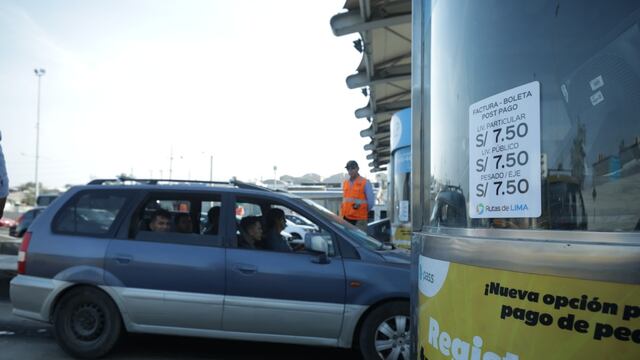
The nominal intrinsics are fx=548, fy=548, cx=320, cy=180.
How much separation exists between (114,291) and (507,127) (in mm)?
4429

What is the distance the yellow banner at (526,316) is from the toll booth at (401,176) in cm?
600

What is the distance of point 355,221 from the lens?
343 inches

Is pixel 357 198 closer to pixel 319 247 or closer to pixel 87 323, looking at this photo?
pixel 319 247

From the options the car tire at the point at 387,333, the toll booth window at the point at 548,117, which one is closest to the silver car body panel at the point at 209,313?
the car tire at the point at 387,333

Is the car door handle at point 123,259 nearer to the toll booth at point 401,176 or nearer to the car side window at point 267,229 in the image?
the car side window at point 267,229

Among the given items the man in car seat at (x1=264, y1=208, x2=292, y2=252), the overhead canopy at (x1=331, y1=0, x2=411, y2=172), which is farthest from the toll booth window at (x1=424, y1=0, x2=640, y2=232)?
the overhead canopy at (x1=331, y1=0, x2=411, y2=172)

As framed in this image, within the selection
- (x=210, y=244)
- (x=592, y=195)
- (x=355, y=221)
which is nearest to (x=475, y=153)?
(x=592, y=195)

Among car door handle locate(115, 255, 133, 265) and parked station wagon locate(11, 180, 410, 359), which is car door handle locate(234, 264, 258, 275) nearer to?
parked station wagon locate(11, 180, 410, 359)

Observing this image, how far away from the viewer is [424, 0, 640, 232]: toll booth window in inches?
56.6

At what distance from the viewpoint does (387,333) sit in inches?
187

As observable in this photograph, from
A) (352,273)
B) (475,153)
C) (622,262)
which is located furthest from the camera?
(352,273)

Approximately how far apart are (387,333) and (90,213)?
3.16 meters

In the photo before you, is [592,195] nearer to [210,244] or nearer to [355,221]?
[210,244]

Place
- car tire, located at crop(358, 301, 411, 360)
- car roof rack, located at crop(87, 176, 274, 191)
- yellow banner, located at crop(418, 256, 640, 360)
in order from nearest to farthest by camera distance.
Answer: yellow banner, located at crop(418, 256, 640, 360) → car tire, located at crop(358, 301, 411, 360) → car roof rack, located at crop(87, 176, 274, 191)
